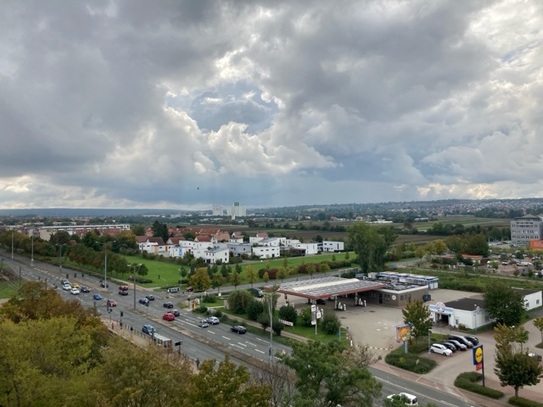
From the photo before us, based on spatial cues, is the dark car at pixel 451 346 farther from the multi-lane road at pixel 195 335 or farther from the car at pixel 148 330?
the car at pixel 148 330

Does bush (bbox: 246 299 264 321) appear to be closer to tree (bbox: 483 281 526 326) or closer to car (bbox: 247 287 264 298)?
car (bbox: 247 287 264 298)

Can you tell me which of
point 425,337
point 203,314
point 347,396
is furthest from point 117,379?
point 203,314

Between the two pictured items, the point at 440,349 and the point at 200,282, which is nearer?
the point at 440,349

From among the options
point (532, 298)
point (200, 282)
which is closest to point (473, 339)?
point (532, 298)

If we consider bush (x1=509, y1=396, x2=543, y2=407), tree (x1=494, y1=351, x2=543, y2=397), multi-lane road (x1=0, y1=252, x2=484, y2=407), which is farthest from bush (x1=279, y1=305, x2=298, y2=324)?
bush (x1=509, y1=396, x2=543, y2=407)

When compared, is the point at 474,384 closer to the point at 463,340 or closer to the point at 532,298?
the point at 463,340

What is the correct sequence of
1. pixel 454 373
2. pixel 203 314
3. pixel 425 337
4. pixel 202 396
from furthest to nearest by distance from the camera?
pixel 203 314 → pixel 425 337 → pixel 454 373 → pixel 202 396

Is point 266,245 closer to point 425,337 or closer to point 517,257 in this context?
Result: point 517,257
